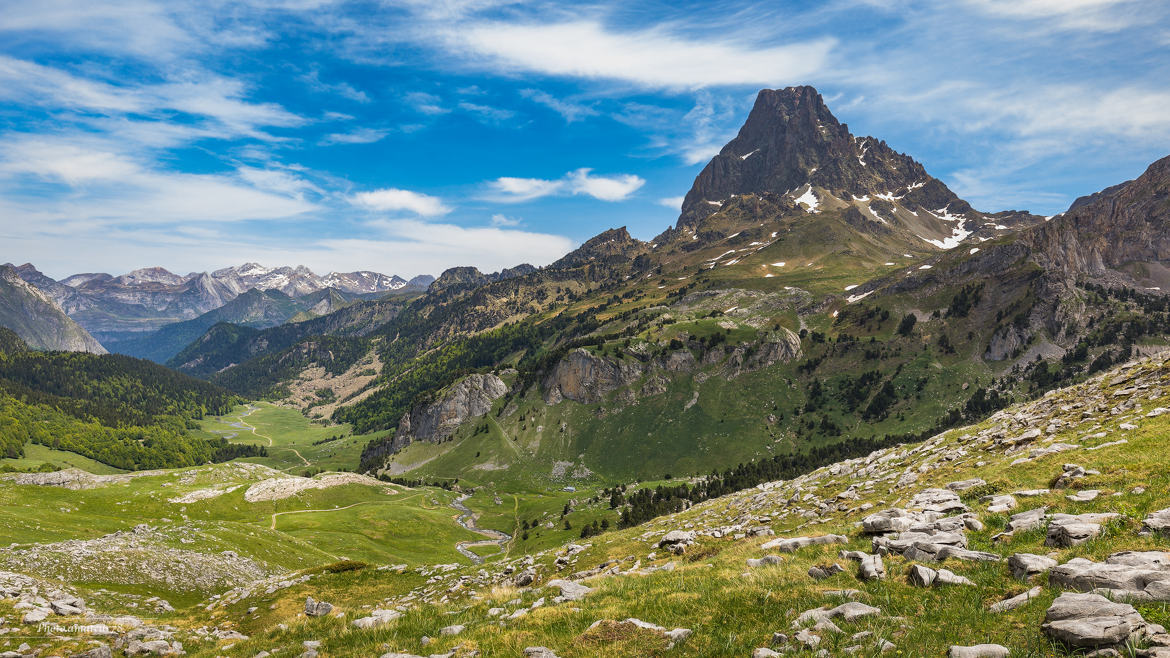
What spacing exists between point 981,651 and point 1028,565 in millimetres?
5008

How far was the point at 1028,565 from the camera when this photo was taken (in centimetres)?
1269

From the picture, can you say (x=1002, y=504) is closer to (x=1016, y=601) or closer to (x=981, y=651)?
(x=1016, y=601)

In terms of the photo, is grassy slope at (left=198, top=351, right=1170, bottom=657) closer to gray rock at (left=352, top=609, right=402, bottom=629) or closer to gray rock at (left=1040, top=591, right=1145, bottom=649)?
gray rock at (left=1040, top=591, right=1145, bottom=649)

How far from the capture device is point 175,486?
4845 inches

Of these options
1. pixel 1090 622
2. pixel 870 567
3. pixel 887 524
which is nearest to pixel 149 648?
pixel 870 567

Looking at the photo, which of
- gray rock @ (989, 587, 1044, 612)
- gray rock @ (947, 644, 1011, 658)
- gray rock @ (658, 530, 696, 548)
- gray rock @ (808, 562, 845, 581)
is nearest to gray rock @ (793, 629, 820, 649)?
gray rock @ (947, 644, 1011, 658)

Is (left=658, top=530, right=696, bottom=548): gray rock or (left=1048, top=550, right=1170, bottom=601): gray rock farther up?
(left=1048, top=550, right=1170, bottom=601): gray rock

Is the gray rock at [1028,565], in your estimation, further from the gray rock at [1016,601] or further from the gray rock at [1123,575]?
the gray rock at [1016,601]

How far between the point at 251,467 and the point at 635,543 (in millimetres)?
150215

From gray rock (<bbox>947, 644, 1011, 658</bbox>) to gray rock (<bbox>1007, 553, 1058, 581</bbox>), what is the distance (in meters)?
4.52

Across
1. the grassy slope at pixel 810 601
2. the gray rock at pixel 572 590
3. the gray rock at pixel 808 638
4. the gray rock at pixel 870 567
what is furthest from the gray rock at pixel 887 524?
the gray rock at pixel 572 590

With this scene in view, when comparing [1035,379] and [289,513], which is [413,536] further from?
[1035,379]

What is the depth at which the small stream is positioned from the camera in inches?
4545

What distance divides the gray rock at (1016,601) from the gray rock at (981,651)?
7.50ft
